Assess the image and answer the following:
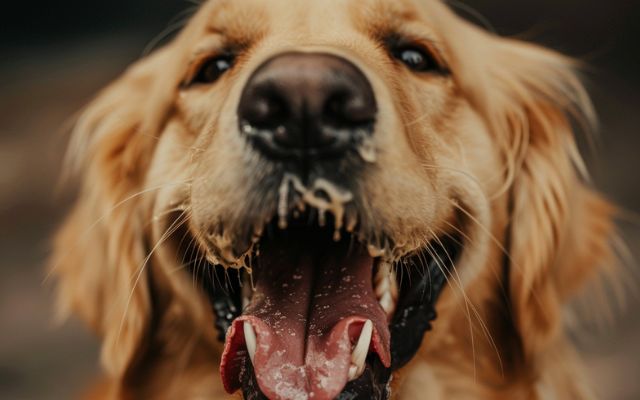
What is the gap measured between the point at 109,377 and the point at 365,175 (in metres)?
1.40

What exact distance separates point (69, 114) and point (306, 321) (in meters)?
4.96

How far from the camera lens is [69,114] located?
5.98 meters

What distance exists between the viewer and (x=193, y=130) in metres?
1.94

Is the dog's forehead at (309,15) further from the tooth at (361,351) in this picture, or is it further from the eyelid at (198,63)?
the tooth at (361,351)

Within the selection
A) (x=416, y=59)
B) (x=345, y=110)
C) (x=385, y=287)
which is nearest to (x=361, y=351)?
(x=385, y=287)

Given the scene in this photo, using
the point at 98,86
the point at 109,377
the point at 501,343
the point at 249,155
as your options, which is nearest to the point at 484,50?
the point at 501,343

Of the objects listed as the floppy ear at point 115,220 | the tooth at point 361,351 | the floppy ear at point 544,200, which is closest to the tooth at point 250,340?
the tooth at point 361,351

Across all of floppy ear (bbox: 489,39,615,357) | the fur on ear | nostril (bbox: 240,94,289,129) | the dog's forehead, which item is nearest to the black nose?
nostril (bbox: 240,94,289,129)

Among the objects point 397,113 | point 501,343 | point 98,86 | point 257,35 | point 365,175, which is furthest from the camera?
point 98,86

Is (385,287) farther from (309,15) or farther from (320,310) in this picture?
(309,15)

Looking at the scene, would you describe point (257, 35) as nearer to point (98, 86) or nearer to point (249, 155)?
point (249, 155)

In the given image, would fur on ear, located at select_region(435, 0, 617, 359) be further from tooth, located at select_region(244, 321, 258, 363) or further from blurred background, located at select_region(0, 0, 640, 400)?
blurred background, located at select_region(0, 0, 640, 400)

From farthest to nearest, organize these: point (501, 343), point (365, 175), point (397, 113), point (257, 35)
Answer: point (501, 343) < point (257, 35) < point (397, 113) < point (365, 175)

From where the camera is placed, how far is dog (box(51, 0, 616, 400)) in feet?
4.69
